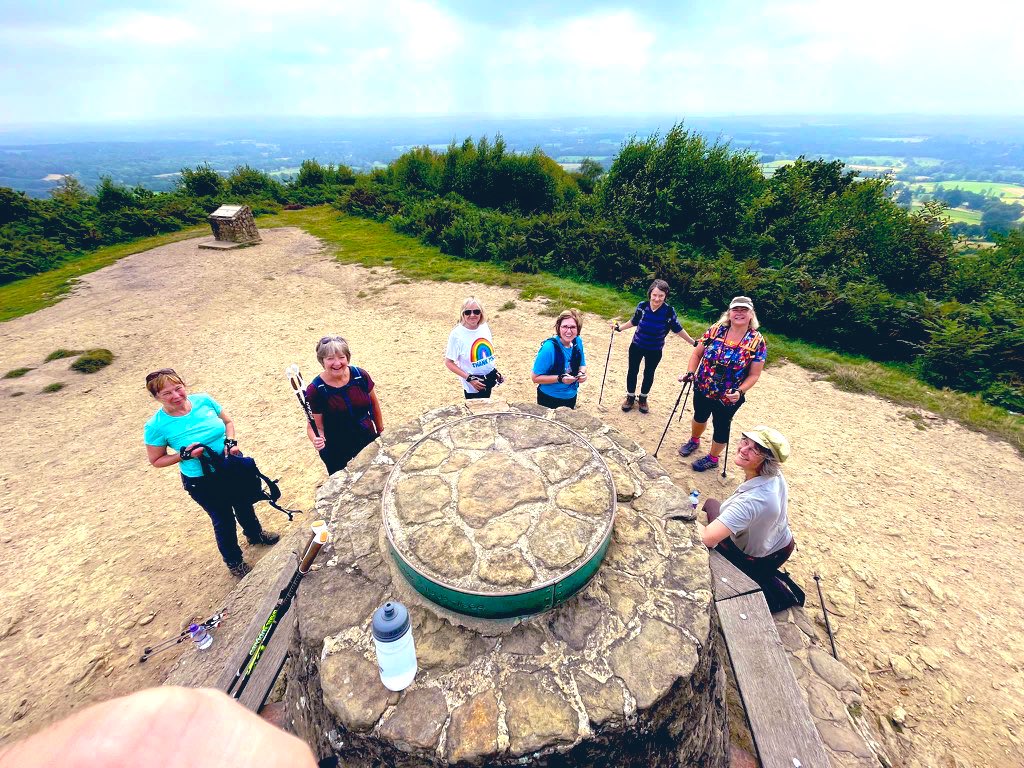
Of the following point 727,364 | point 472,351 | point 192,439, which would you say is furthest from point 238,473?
point 727,364

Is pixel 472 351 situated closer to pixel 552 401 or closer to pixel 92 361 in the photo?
pixel 552 401

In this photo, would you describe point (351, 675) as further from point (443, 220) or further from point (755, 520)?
point (443, 220)

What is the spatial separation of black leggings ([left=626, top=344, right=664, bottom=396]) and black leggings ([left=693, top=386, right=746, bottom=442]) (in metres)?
1.29

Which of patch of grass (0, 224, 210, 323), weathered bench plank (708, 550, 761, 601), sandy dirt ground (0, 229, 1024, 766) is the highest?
weathered bench plank (708, 550, 761, 601)

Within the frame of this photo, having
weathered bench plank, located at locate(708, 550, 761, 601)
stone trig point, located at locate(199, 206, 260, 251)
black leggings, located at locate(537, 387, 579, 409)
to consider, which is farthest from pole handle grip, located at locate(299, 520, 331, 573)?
stone trig point, located at locate(199, 206, 260, 251)

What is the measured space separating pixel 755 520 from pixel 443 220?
1716 centimetres

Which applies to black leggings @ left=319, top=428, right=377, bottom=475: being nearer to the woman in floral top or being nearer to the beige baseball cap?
the beige baseball cap

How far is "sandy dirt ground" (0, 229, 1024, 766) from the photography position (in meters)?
4.03

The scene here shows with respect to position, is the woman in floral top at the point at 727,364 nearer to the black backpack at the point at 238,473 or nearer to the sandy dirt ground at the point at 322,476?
the sandy dirt ground at the point at 322,476

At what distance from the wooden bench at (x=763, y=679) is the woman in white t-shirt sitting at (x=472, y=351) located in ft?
11.0

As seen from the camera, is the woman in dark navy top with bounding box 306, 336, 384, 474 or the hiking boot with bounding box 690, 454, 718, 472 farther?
the hiking boot with bounding box 690, 454, 718, 472

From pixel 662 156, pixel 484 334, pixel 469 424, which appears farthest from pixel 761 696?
pixel 662 156

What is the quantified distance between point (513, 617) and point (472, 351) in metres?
3.31

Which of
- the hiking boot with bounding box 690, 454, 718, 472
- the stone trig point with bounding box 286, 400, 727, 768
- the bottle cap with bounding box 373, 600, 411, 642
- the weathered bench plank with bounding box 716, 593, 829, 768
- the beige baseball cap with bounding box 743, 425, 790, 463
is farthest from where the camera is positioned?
the hiking boot with bounding box 690, 454, 718, 472
